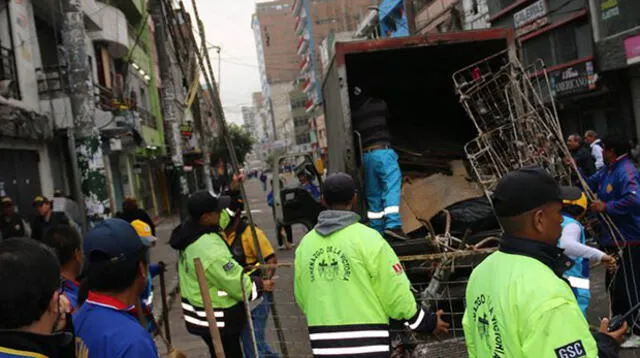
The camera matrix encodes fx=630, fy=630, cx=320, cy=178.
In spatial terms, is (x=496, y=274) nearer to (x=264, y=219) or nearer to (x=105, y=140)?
(x=105, y=140)

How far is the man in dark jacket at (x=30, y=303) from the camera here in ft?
5.80

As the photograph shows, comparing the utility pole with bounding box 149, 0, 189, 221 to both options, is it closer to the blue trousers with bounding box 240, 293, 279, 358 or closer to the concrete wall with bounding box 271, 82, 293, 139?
the blue trousers with bounding box 240, 293, 279, 358

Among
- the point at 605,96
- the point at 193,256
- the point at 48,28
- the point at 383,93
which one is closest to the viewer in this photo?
the point at 193,256

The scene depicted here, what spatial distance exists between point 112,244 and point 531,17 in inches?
841

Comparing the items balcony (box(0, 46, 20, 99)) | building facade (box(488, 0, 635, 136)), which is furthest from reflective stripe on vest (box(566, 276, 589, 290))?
building facade (box(488, 0, 635, 136))

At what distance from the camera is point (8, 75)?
12430mm

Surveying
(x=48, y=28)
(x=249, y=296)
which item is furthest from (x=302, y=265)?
(x=48, y=28)

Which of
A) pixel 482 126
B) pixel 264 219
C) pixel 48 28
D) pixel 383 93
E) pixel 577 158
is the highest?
pixel 48 28

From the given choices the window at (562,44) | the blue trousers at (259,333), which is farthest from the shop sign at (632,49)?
the blue trousers at (259,333)

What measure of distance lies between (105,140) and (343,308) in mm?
15178

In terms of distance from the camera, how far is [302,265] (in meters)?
3.40

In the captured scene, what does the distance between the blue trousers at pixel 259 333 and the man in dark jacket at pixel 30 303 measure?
289cm

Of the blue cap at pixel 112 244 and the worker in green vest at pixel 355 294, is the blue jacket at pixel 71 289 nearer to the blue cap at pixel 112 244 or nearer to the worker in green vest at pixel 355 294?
the blue cap at pixel 112 244

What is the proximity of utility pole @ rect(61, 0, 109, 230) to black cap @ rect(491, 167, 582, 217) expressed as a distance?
7.39 metres
